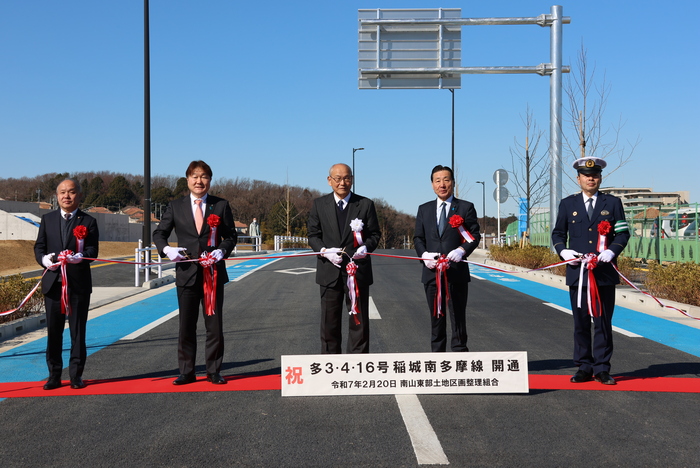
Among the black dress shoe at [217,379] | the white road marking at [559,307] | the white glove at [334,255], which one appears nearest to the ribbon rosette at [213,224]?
the white glove at [334,255]

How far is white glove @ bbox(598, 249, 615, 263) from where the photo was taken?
17.1 ft

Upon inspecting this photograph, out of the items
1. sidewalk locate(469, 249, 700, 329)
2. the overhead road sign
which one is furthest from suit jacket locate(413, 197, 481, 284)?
the overhead road sign

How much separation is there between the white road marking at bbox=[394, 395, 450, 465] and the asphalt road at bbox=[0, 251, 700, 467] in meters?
0.05

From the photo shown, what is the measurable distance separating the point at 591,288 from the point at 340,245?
88.8 inches

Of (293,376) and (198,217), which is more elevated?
(198,217)

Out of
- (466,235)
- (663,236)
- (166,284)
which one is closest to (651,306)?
(466,235)

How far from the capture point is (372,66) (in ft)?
58.7

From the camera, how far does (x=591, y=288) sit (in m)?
5.35

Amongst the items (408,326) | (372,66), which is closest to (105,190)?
(372,66)

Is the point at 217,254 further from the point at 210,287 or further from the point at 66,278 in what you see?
the point at 66,278

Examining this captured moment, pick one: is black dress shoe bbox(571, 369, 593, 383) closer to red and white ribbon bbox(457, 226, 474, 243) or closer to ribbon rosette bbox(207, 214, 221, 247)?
red and white ribbon bbox(457, 226, 474, 243)

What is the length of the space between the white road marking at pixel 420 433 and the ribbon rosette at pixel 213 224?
82.2 inches

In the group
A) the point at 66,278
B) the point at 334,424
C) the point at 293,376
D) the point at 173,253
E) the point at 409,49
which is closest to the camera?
the point at 334,424

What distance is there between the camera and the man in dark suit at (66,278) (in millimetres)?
5254
